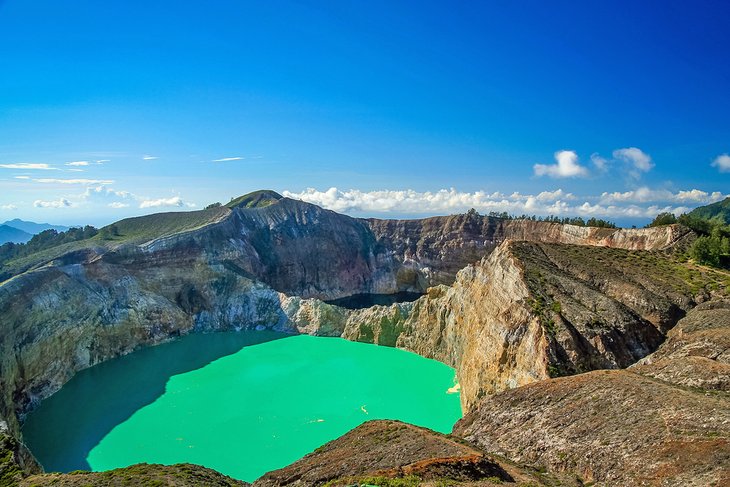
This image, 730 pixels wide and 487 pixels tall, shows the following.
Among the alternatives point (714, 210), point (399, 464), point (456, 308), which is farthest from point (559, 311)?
point (714, 210)

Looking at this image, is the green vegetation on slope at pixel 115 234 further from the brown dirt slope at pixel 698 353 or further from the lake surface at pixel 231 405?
the brown dirt slope at pixel 698 353

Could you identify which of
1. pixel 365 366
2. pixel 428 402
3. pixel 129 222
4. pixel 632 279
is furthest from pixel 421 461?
pixel 129 222

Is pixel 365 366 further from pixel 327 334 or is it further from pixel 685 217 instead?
pixel 685 217

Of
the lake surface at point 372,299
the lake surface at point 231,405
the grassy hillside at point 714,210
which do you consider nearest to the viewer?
the lake surface at point 231,405

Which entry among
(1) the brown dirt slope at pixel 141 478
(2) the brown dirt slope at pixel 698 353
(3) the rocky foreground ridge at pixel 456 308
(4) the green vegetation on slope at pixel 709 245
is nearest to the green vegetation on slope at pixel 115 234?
(3) the rocky foreground ridge at pixel 456 308

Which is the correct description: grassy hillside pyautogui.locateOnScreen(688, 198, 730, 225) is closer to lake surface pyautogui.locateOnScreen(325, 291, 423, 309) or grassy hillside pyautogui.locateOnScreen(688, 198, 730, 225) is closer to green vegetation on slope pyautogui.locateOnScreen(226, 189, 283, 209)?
lake surface pyautogui.locateOnScreen(325, 291, 423, 309)

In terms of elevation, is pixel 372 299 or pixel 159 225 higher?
pixel 159 225

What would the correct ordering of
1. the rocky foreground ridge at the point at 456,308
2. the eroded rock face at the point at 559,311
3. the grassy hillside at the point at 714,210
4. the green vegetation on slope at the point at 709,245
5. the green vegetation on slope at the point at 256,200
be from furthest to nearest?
A: the grassy hillside at the point at 714,210
the green vegetation on slope at the point at 256,200
the green vegetation on slope at the point at 709,245
the eroded rock face at the point at 559,311
the rocky foreground ridge at the point at 456,308

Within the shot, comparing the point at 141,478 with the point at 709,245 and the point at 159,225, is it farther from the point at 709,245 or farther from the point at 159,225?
the point at 159,225
